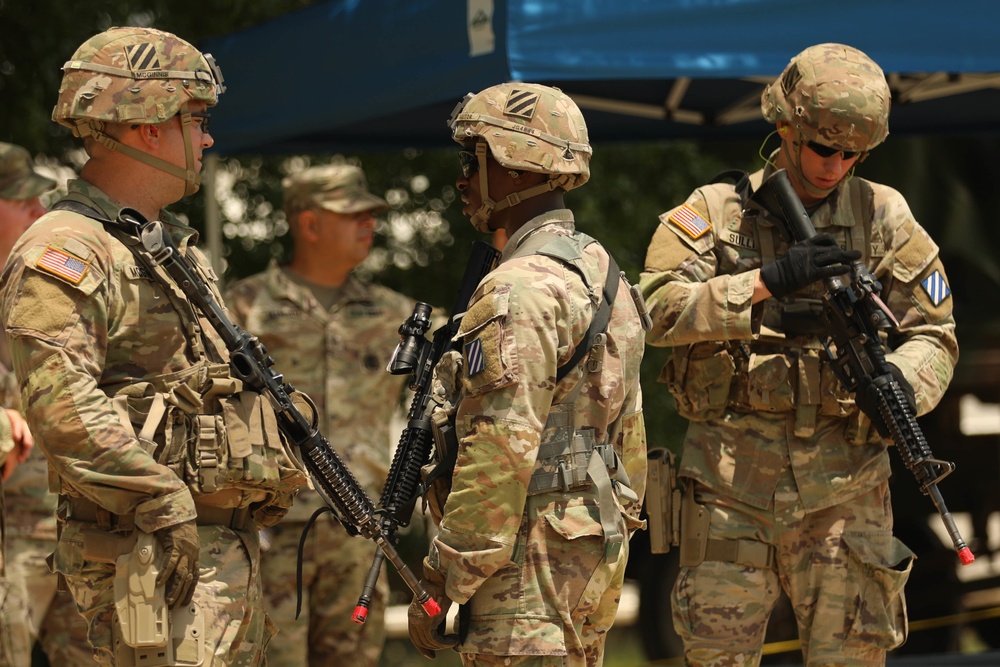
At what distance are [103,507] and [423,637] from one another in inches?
Result: 34.3

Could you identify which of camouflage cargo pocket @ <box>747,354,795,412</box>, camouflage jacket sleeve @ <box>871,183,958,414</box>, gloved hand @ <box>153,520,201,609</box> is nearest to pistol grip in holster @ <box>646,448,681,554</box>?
camouflage cargo pocket @ <box>747,354,795,412</box>

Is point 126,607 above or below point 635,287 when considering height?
below

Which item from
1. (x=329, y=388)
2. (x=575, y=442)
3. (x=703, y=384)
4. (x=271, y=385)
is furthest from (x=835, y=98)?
(x=329, y=388)

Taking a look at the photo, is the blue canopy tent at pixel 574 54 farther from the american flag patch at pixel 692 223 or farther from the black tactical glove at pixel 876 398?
the black tactical glove at pixel 876 398

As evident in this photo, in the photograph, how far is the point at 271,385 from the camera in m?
3.83

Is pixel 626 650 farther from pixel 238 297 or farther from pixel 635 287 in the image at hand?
pixel 635 287

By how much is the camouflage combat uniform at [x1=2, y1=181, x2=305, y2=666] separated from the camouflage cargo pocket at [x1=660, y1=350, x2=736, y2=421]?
144cm

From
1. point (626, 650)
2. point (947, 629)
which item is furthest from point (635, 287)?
point (626, 650)

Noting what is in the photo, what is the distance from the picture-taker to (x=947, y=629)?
8031 millimetres

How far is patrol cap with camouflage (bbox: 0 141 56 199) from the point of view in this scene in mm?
5520

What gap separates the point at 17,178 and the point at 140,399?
224cm

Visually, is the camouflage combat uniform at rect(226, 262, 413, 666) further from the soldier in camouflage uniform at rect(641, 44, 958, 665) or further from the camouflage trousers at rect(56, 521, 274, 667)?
the camouflage trousers at rect(56, 521, 274, 667)

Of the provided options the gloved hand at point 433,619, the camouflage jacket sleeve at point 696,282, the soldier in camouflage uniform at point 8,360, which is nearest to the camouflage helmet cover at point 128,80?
the gloved hand at point 433,619

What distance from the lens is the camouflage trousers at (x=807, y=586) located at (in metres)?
4.55
